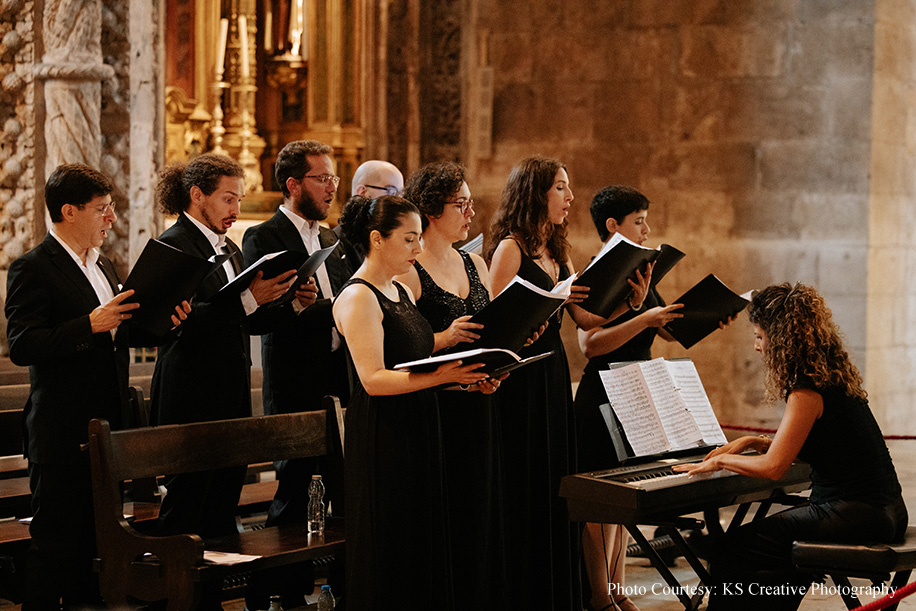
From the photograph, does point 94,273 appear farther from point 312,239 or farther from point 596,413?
point 596,413

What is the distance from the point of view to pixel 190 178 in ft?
14.3

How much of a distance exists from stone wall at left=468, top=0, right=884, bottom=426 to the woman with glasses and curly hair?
4857 millimetres

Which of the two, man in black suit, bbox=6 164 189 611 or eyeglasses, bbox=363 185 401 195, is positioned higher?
eyeglasses, bbox=363 185 401 195

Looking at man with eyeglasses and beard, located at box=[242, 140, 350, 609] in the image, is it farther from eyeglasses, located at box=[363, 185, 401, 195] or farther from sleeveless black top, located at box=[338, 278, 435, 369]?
sleeveless black top, located at box=[338, 278, 435, 369]

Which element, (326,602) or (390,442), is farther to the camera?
(326,602)

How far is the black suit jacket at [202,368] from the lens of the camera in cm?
418

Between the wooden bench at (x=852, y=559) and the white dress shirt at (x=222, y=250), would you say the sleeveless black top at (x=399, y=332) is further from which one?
the wooden bench at (x=852, y=559)

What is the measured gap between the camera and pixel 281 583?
4453mm

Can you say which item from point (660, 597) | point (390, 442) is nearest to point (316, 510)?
point (390, 442)

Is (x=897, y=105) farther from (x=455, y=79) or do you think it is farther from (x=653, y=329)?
(x=653, y=329)

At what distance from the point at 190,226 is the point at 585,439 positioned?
185 cm

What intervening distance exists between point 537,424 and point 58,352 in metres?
1.74

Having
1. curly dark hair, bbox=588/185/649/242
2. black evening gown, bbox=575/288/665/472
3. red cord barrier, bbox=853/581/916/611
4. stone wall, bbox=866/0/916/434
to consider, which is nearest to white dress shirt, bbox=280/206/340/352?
black evening gown, bbox=575/288/665/472

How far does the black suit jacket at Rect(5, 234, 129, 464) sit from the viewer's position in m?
3.74
